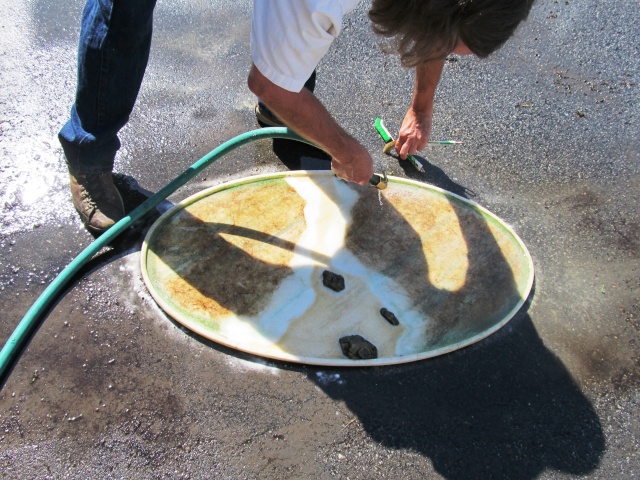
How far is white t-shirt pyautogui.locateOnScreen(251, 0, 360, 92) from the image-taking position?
5.97 ft

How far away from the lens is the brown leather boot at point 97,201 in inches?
108

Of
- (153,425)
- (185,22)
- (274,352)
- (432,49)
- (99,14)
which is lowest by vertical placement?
(153,425)

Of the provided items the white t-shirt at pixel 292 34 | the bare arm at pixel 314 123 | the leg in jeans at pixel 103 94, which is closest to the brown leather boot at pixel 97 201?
the leg in jeans at pixel 103 94

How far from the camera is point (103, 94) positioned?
2510 millimetres

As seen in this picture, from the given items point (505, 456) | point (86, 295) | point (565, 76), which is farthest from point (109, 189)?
point (565, 76)

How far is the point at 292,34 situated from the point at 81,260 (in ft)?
4.55

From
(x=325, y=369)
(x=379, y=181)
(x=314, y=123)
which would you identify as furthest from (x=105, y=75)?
(x=325, y=369)

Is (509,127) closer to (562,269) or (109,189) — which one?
(562,269)

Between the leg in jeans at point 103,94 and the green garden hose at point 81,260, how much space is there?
0.45ft

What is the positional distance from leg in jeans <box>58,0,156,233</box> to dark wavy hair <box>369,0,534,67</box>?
38.6 inches

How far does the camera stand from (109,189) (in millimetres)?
2787

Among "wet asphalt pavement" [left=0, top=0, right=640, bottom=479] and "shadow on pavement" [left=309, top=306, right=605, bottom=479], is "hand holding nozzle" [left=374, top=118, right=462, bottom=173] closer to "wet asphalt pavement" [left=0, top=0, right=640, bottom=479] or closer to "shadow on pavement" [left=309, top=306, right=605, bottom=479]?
"wet asphalt pavement" [left=0, top=0, right=640, bottom=479]

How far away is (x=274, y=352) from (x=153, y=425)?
1.73ft

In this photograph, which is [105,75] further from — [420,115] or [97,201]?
[420,115]
